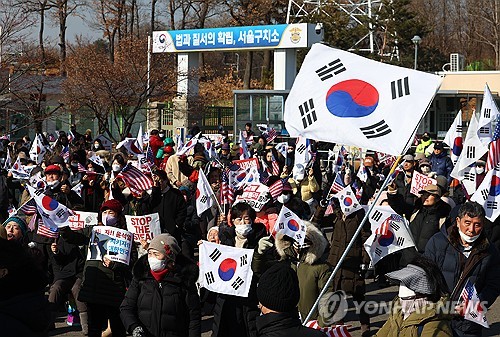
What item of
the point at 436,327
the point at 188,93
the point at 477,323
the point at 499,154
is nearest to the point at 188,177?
the point at 499,154

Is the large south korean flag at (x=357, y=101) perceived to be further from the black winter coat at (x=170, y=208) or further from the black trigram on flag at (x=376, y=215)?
the black winter coat at (x=170, y=208)

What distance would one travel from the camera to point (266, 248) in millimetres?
8070

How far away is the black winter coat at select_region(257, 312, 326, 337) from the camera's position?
4.43 meters

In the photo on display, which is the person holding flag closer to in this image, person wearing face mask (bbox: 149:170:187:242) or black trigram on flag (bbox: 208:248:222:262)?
person wearing face mask (bbox: 149:170:187:242)

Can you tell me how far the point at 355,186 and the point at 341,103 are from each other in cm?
829

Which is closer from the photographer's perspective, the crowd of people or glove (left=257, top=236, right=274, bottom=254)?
the crowd of people

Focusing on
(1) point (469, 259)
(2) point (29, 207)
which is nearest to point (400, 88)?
(1) point (469, 259)

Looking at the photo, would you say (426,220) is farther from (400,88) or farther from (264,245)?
(400,88)

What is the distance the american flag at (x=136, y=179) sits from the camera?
1154 cm

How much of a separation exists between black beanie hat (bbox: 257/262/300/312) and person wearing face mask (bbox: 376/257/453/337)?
0.69 meters

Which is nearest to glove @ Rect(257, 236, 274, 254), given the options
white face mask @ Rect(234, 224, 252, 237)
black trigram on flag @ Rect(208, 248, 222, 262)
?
white face mask @ Rect(234, 224, 252, 237)

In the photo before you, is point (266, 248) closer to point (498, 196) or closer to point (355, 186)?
point (498, 196)

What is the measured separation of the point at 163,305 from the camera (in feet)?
20.8

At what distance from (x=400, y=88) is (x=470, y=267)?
53.4 inches
